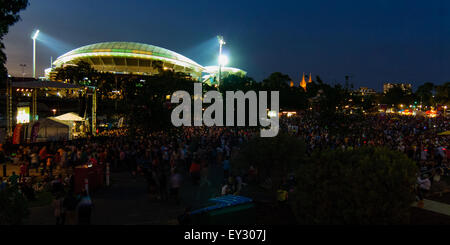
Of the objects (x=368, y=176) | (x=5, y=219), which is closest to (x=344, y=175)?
(x=368, y=176)

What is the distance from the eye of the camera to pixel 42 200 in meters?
9.29

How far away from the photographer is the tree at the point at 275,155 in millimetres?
8414

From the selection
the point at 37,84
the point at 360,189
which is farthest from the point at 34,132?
the point at 360,189

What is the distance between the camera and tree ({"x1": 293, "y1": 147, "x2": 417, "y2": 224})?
4.73 meters

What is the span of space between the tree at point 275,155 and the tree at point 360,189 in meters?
3.07

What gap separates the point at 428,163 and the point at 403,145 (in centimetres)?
454

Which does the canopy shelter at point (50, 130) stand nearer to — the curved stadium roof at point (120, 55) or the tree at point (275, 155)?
the tree at point (275, 155)

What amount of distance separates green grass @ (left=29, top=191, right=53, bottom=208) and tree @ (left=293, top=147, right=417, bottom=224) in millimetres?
7899

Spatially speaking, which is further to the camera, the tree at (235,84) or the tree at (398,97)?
the tree at (398,97)

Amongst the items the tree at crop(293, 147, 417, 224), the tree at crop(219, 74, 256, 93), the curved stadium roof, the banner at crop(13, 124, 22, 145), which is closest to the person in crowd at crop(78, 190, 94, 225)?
the tree at crop(293, 147, 417, 224)

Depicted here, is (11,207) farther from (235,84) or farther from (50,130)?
(235,84)

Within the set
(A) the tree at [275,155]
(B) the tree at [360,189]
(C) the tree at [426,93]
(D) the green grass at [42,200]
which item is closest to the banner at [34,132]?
(D) the green grass at [42,200]

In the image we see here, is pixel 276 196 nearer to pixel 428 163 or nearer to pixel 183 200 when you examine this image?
pixel 183 200

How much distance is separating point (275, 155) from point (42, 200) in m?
7.46
